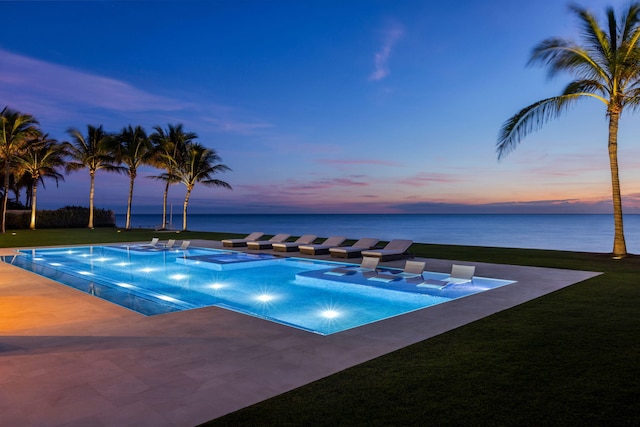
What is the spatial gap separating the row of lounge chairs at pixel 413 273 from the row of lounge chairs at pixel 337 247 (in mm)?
1663

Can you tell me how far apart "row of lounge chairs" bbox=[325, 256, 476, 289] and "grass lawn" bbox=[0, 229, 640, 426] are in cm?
322

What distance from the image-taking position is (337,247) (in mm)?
14508

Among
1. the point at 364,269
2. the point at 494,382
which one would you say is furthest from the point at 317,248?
the point at 494,382

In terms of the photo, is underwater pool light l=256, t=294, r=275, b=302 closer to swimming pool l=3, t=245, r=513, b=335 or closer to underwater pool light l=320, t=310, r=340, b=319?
swimming pool l=3, t=245, r=513, b=335

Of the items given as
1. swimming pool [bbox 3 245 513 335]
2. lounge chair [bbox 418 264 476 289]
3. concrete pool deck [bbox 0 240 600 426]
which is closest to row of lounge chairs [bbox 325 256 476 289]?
lounge chair [bbox 418 264 476 289]

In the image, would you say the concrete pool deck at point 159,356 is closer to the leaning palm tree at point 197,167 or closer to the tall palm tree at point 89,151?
the leaning palm tree at point 197,167

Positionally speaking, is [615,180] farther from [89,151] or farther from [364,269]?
[89,151]

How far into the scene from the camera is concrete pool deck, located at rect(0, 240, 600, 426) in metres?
3.23

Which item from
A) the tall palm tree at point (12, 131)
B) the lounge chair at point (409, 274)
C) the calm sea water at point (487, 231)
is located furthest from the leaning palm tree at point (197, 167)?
the lounge chair at point (409, 274)

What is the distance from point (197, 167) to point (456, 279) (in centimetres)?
2324

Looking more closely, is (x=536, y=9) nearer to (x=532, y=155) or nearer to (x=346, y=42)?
(x=346, y=42)

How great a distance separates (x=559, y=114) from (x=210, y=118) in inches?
948

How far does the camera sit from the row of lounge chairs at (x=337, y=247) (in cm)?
1324

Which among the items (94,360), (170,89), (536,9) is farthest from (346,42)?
(94,360)
